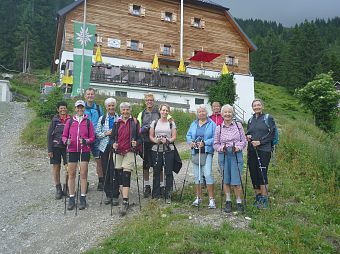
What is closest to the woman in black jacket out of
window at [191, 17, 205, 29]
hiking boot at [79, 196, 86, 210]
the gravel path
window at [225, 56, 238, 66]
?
the gravel path

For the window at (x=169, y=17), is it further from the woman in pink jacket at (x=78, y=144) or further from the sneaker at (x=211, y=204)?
the sneaker at (x=211, y=204)

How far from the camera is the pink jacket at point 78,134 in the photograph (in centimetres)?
671

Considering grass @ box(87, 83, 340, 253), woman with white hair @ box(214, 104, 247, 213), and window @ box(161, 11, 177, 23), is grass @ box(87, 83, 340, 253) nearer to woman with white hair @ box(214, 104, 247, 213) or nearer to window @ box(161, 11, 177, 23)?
woman with white hair @ box(214, 104, 247, 213)

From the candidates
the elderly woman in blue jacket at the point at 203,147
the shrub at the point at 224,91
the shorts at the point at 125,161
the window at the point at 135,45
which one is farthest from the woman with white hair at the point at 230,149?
the window at the point at 135,45

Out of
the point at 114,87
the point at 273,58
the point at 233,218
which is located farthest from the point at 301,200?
the point at 273,58

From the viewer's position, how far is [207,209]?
21.3 ft

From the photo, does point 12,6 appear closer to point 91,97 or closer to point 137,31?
point 137,31

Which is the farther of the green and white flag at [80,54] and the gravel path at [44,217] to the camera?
the green and white flag at [80,54]

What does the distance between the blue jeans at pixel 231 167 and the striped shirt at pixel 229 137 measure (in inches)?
6.5

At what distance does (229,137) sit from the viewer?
6.38 m

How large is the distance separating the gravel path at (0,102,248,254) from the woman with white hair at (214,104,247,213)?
52cm

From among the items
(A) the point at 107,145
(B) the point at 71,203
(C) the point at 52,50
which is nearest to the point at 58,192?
(B) the point at 71,203

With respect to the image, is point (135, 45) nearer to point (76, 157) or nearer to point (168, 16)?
point (168, 16)

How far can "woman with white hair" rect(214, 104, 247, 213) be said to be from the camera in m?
6.30
